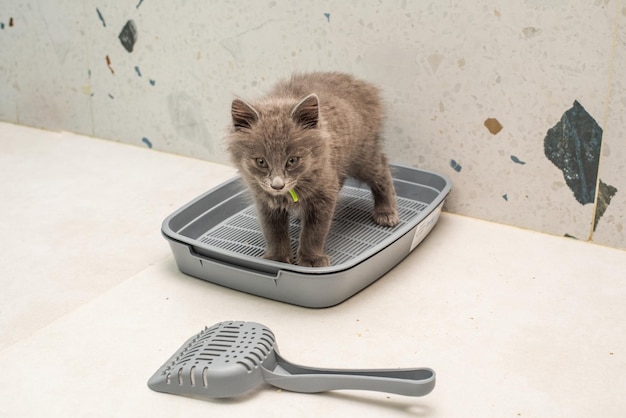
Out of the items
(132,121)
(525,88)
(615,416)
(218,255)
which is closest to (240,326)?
(218,255)

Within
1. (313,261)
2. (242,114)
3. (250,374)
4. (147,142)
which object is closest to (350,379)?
(250,374)

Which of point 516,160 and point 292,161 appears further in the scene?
point 516,160

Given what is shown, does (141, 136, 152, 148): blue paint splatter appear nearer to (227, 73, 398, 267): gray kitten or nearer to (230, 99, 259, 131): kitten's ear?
(227, 73, 398, 267): gray kitten

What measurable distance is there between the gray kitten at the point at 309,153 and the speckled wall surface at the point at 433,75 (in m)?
0.17

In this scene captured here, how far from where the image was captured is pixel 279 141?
1.55 metres

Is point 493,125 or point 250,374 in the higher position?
point 493,125

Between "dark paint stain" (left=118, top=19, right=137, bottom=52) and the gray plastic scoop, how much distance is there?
1.34m

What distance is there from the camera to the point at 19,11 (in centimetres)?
256

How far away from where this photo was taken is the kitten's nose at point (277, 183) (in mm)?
1530

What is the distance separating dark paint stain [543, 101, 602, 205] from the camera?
5.71 feet

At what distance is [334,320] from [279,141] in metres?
0.42

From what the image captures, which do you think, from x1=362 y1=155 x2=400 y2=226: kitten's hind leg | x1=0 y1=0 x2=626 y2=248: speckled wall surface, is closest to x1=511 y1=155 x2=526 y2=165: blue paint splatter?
x1=0 y1=0 x2=626 y2=248: speckled wall surface

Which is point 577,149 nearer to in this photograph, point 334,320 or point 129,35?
point 334,320

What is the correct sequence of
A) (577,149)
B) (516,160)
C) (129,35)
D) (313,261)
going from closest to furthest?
(313,261) → (577,149) → (516,160) → (129,35)
